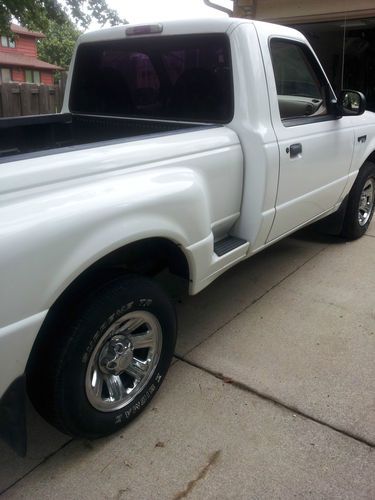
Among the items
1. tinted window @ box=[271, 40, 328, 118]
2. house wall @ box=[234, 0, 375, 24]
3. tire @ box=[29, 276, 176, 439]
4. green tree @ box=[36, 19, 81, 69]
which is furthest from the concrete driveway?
green tree @ box=[36, 19, 81, 69]

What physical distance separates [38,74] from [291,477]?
51.2m

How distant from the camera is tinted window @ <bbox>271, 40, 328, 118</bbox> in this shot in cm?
338

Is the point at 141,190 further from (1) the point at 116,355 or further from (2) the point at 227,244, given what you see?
(2) the point at 227,244

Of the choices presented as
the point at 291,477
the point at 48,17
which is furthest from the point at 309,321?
the point at 48,17

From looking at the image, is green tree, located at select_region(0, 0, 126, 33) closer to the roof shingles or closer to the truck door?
the truck door

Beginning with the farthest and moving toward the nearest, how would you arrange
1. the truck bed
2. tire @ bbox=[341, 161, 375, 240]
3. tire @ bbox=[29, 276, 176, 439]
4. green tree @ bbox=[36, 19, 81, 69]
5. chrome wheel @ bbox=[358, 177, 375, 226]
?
green tree @ bbox=[36, 19, 81, 69] < chrome wheel @ bbox=[358, 177, 375, 226] < tire @ bbox=[341, 161, 375, 240] < the truck bed < tire @ bbox=[29, 276, 176, 439]

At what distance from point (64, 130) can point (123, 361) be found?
2.12 meters

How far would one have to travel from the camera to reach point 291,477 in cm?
222

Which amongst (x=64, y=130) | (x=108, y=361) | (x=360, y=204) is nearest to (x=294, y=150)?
(x=64, y=130)

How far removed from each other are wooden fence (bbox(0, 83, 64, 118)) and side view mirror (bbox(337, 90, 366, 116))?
4.64 m

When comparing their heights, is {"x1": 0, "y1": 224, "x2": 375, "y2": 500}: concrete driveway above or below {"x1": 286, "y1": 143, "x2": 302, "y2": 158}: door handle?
below

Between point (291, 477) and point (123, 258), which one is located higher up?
point (123, 258)

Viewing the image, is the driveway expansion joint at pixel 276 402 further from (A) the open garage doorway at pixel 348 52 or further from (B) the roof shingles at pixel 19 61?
(B) the roof shingles at pixel 19 61

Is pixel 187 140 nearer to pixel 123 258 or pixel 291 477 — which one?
pixel 123 258
